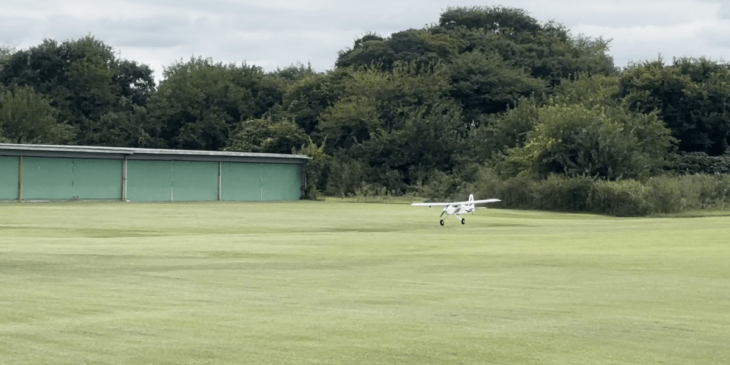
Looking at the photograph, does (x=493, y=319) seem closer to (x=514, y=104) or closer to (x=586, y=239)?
(x=586, y=239)

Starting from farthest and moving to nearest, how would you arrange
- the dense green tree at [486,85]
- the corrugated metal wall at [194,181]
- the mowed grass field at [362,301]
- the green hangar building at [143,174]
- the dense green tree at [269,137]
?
the dense green tree at [486,85] → the dense green tree at [269,137] → the corrugated metal wall at [194,181] → the green hangar building at [143,174] → the mowed grass field at [362,301]

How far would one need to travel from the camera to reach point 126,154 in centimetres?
5444

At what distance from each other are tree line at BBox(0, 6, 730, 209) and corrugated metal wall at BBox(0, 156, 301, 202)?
3436 millimetres

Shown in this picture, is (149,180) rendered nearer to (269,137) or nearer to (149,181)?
(149,181)

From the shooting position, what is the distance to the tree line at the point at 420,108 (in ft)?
190

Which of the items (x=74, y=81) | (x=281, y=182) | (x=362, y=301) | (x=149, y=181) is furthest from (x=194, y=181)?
(x=362, y=301)

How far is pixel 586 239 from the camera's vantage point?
82.5 ft

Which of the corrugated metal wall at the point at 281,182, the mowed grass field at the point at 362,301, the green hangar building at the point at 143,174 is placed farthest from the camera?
the corrugated metal wall at the point at 281,182

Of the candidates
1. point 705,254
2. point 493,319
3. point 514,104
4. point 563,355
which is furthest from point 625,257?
point 514,104

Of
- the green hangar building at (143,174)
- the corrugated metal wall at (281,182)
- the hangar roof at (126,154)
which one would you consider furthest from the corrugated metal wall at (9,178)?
the corrugated metal wall at (281,182)

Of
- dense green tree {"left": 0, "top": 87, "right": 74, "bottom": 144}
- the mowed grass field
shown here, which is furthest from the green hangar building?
the mowed grass field

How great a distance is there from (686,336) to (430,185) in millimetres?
51039

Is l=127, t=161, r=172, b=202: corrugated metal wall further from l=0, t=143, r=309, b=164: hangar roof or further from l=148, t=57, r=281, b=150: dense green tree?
l=148, t=57, r=281, b=150: dense green tree

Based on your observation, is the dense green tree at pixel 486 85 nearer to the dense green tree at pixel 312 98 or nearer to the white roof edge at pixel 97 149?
the dense green tree at pixel 312 98
